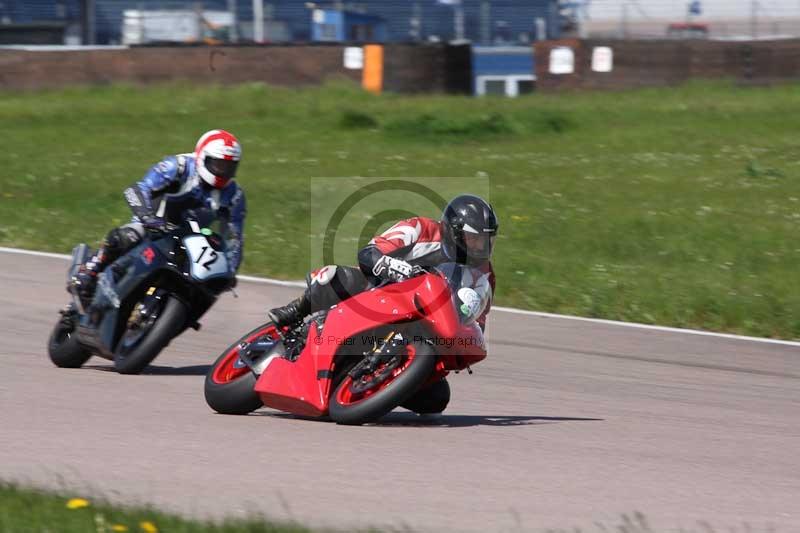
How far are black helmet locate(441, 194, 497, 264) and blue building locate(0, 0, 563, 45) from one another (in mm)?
49695

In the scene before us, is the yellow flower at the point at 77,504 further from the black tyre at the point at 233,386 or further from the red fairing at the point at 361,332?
the black tyre at the point at 233,386

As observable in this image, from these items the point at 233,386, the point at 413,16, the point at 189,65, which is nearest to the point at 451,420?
the point at 233,386

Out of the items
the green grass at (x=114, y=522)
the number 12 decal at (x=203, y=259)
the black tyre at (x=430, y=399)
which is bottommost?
the black tyre at (x=430, y=399)

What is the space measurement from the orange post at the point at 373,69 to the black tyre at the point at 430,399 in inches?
796

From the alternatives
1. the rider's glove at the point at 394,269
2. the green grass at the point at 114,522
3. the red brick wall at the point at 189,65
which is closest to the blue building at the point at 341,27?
the red brick wall at the point at 189,65

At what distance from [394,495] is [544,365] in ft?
14.3

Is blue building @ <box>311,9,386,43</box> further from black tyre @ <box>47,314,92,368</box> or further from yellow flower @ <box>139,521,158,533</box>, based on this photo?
yellow flower @ <box>139,521,158,533</box>

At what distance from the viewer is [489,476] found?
18.3 ft

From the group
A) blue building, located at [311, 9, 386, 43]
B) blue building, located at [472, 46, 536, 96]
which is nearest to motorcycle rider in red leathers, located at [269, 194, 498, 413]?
blue building, located at [472, 46, 536, 96]

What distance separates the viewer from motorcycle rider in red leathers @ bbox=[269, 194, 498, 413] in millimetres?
6359

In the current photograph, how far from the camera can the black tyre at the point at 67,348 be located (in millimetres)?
8477

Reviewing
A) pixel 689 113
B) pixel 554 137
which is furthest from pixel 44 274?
pixel 689 113

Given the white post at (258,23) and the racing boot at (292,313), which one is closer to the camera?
the racing boot at (292,313)

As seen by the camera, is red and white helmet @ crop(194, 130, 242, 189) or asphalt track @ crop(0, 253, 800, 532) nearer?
asphalt track @ crop(0, 253, 800, 532)
